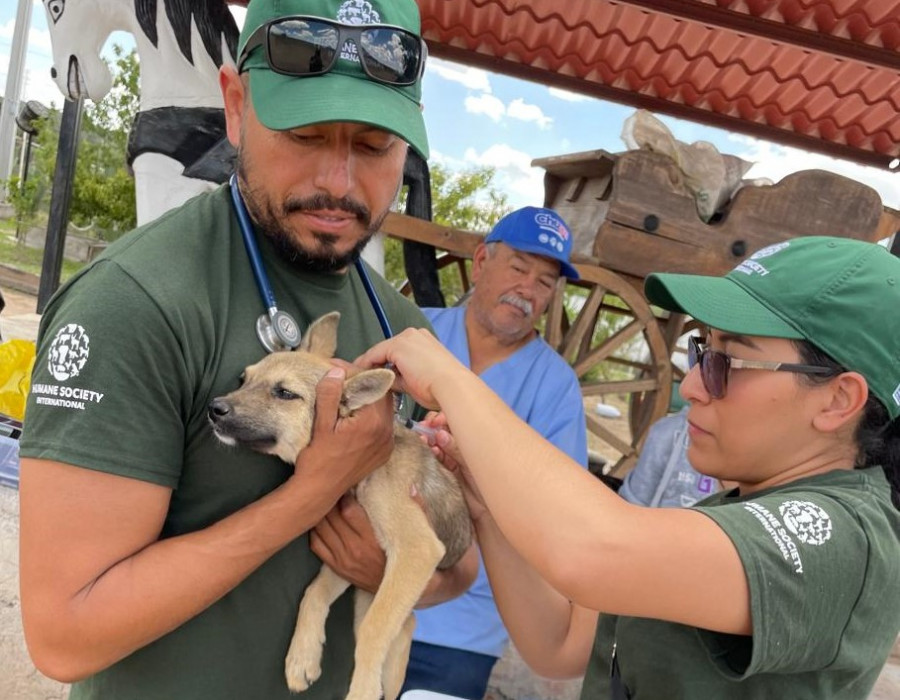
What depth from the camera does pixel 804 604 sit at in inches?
41.9

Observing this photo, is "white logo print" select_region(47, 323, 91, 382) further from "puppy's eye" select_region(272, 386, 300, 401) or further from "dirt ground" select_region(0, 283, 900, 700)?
"dirt ground" select_region(0, 283, 900, 700)

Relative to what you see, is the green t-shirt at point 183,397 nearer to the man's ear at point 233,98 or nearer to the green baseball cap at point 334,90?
the man's ear at point 233,98

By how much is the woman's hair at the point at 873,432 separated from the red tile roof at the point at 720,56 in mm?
2960

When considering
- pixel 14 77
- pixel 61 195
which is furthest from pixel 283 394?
pixel 14 77

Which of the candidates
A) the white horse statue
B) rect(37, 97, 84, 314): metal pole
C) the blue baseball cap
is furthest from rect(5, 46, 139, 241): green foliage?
the blue baseball cap

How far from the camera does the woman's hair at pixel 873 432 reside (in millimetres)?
1288

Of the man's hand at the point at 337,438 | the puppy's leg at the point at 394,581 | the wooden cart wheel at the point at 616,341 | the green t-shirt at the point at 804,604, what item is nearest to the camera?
the green t-shirt at the point at 804,604

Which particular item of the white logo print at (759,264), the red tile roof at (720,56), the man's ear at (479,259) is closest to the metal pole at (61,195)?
the red tile roof at (720,56)

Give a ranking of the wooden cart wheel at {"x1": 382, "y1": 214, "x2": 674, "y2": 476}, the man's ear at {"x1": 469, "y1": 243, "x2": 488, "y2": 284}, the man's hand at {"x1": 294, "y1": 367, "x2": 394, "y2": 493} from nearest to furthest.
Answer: the man's hand at {"x1": 294, "y1": 367, "x2": 394, "y2": 493} < the man's ear at {"x1": 469, "y1": 243, "x2": 488, "y2": 284} < the wooden cart wheel at {"x1": 382, "y1": 214, "x2": 674, "y2": 476}

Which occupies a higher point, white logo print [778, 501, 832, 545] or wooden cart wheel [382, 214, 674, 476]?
white logo print [778, 501, 832, 545]

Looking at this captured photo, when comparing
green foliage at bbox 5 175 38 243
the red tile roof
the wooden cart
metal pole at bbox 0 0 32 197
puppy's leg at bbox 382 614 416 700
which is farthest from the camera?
green foliage at bbox 5 175 38 243

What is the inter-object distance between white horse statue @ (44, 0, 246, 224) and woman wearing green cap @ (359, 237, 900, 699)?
10.3 feet

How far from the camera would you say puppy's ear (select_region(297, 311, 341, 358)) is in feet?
5.09

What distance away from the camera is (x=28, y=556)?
3.75 feet
